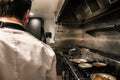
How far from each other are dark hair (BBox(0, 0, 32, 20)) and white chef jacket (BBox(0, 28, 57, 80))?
0.14 m

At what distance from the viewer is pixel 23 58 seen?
76 cm

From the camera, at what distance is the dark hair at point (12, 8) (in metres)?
0.89

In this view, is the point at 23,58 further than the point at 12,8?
No

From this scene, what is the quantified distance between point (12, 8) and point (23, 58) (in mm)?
322

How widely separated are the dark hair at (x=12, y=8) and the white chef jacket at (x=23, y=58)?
135mm

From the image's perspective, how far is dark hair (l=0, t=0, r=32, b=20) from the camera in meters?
0.89

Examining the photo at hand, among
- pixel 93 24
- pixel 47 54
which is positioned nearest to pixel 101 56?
pixel 93 24

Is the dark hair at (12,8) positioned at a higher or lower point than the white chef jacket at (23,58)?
higher

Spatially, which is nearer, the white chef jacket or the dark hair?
the white chef jacket

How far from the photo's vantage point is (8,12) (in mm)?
888

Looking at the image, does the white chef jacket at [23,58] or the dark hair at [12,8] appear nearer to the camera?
the white chef jacket at [23,58]

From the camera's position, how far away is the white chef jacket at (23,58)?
29.0 inches

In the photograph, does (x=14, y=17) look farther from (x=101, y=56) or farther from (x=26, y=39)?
(x=101, y=56)

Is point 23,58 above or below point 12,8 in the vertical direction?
below
